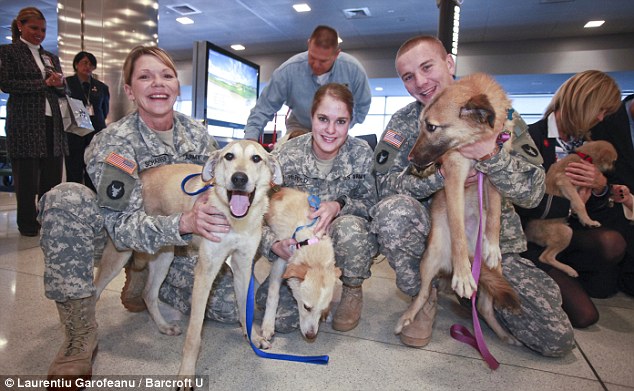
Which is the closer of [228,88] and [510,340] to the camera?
[510,340]

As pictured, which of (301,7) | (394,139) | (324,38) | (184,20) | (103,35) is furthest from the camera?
(184,20)

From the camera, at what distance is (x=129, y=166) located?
6.37 feet

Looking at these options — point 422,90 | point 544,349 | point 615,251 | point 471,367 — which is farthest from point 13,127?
point 615,251

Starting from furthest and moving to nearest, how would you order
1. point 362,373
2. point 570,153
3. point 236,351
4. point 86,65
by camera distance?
point 86,65 → point 570,153 → point 236,351 → point 362,373

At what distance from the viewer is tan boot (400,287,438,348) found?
2.19 meters

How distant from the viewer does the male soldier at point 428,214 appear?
2.06 m

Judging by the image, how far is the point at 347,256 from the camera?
2.39 meters

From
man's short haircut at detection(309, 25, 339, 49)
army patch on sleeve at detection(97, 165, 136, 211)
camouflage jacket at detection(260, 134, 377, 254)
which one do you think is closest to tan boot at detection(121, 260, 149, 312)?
army patch on sleeve at detection(97, 165, 136, 211)

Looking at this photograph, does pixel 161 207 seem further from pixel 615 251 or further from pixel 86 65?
pixel 86 65

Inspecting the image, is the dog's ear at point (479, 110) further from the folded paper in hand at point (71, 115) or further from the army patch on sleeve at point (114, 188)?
the folded paper in hand at point (71, 115)

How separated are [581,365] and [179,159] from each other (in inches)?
106

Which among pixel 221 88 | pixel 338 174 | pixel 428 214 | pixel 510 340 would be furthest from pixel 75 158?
pixel 510 340

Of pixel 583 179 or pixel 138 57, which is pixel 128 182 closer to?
pixel 138 57

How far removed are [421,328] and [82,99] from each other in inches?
214
